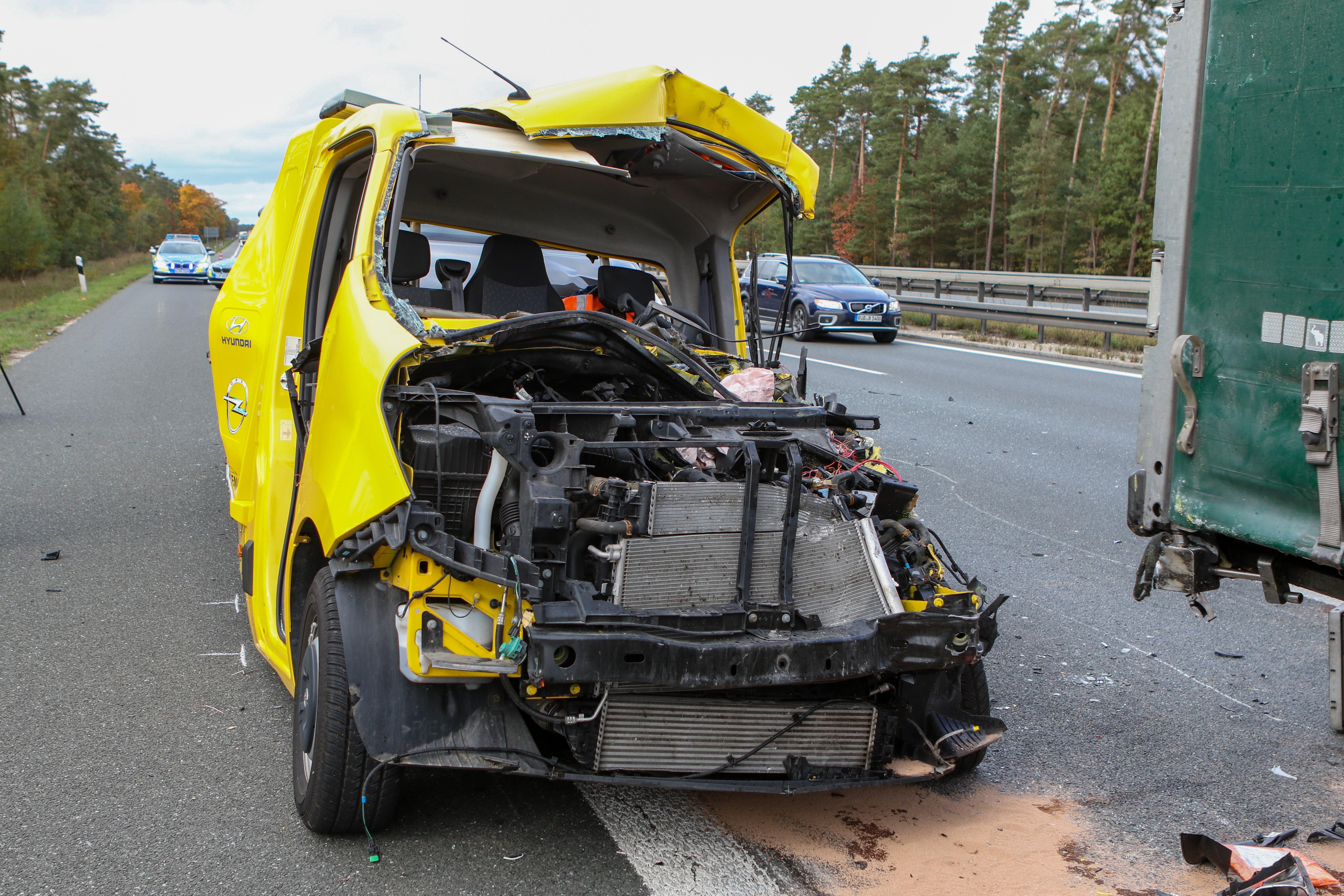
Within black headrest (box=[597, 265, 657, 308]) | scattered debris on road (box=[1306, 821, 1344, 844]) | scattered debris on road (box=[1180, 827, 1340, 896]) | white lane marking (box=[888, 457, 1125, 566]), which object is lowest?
scattered debris on road (box=[1306, 821, 1344, 844])

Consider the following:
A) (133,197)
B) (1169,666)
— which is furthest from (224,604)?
(133,197)

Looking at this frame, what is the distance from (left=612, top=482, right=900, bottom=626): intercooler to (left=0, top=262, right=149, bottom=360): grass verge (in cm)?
1608

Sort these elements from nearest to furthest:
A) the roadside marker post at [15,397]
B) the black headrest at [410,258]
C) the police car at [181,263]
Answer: the black headrest at [410,258], the roadside marker post at [15,397], the police car at [181,263]

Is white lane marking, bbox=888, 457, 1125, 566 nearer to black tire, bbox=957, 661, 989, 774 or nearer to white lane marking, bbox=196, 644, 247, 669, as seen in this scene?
black tire, bbox=957, 661, 989, 774

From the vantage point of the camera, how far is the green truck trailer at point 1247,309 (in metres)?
2.66

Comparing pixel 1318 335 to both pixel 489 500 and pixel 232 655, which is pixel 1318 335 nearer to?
pixel 489 500

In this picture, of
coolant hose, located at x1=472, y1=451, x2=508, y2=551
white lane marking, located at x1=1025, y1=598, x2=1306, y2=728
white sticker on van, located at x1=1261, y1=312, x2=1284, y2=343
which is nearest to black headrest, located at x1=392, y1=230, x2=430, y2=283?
coolant hose, located at x1=472, y1=451, x2=508, y2=551

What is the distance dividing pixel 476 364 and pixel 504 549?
0.90 m

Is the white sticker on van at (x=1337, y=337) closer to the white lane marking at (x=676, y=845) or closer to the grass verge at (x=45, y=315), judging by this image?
the white lane marking at (x=676, y=845)

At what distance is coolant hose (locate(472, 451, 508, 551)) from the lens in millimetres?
3066

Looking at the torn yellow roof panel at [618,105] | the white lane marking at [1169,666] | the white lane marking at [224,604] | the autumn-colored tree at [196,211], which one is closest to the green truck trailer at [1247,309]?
the white lane marking at [1169,666]

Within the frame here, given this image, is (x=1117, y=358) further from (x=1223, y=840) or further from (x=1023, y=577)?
(x=1223, y=840)

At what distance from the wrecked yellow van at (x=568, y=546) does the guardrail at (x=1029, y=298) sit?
14446 millimetres

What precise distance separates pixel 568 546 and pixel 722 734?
71 centimetres
